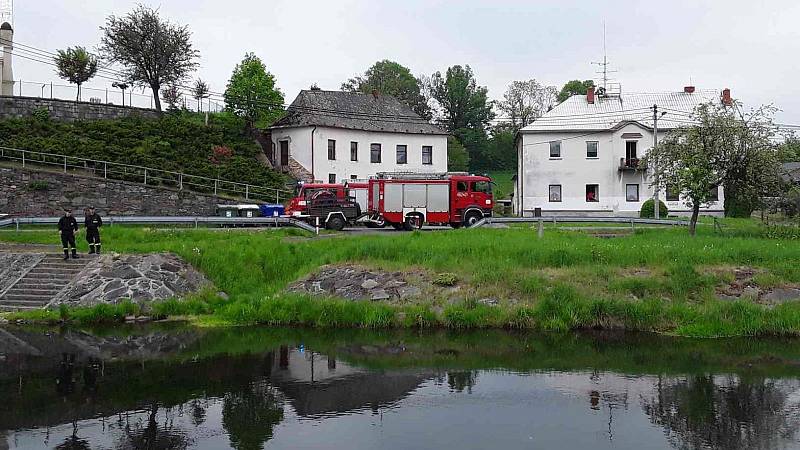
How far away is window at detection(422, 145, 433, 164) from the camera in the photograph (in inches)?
2295

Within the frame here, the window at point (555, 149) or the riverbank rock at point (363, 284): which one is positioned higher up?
the window at point (555, 149)

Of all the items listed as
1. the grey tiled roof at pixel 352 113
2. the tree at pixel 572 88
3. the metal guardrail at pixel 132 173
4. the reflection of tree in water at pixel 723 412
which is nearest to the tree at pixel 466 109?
the tree at pixel 572 88

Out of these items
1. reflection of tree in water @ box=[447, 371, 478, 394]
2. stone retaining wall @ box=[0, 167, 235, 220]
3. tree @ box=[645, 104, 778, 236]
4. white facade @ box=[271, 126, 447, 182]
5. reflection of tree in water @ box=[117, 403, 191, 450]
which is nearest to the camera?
reflection of tree in water @ box=[117, 403, 191, 450]

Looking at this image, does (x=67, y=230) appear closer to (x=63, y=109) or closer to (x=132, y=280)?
(x=132, y=280)

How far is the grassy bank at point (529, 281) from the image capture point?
1966 centimetres

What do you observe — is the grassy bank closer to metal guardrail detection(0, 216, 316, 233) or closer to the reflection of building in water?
the reflection of building in water

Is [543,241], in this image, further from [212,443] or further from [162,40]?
[162,40]

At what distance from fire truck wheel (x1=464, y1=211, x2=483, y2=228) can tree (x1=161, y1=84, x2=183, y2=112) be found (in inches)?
1188

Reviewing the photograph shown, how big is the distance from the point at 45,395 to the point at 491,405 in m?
8.10

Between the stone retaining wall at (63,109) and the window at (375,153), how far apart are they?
16748 mm

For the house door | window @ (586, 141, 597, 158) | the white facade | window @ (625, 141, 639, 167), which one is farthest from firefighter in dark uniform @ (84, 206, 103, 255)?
window @ (625, 141, 639, 167)

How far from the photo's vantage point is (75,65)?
5372 cm

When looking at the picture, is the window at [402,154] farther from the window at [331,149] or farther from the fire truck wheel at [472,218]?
the fire truck wheel at [472,218]

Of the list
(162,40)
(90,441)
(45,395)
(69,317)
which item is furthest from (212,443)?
(162,40)
